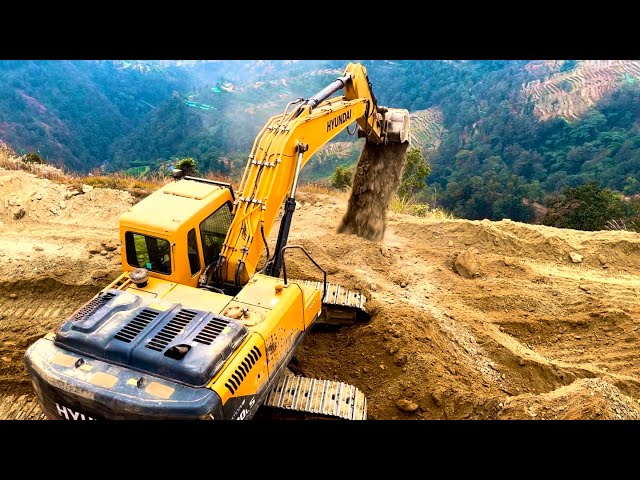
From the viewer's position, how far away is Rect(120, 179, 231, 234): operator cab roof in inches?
207

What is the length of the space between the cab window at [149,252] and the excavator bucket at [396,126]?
5104 mm

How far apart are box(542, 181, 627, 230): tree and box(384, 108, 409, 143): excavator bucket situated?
29.4 ft

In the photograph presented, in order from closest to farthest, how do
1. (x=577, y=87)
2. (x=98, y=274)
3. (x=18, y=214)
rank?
(x=98, y=274) < (x=18, y=214) < (x=577, y=87)

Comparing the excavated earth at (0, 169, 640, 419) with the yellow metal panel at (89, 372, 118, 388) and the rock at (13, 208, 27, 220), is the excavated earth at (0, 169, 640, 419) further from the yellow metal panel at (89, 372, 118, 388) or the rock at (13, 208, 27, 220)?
the yellow metal panel at (89, 372, 118, 388)

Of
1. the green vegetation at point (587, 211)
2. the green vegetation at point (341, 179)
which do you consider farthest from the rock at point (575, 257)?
the green vegetation at point (341, 179)

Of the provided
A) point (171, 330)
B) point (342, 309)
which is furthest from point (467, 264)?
point (171, 330)

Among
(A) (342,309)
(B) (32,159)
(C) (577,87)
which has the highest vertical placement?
(A) (342,309)

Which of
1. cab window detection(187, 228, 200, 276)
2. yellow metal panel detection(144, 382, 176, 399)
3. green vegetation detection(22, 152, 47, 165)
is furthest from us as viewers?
green vegetation detection(22, 152, 47, 165)

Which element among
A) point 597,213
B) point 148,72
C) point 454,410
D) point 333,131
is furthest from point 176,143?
point 454,410

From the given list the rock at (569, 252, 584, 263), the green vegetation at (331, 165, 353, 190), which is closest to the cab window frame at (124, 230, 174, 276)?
the rock at (569, 252, 584, 263)

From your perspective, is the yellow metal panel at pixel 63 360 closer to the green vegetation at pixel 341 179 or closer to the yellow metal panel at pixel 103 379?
the yellow metal panel at pixel 103 379

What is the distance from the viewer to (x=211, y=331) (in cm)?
453

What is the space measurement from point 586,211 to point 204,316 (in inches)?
569

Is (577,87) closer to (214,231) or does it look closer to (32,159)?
(32,159)
